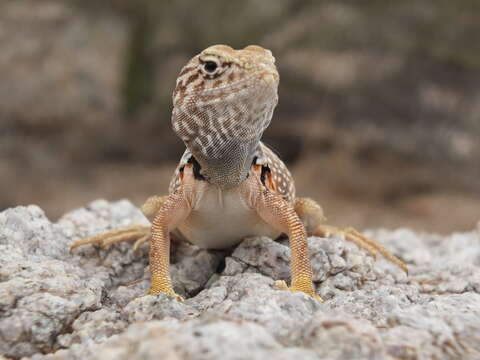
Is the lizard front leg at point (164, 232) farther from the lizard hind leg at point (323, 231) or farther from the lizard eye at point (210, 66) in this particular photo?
the lizard hind leg at point (323, 231)

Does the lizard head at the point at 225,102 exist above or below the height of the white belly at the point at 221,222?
above

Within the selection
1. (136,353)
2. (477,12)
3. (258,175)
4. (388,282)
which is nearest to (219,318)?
(136,353)

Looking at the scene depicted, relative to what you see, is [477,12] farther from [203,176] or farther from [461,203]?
[203,176]

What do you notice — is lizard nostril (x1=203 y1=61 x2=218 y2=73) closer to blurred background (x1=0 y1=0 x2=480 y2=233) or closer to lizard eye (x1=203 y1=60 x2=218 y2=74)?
lizard eye (x1=203 y1=60 x2=218 y2=74)

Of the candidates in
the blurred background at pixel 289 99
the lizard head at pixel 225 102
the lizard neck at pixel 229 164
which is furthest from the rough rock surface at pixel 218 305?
the blurred background at pixel 289 99

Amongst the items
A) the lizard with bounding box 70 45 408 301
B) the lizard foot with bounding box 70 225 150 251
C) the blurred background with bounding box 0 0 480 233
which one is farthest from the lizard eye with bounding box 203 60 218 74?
the blurred background with bounding box 0 0 480 233

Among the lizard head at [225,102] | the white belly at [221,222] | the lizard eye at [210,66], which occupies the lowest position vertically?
the white belly at [221,222]

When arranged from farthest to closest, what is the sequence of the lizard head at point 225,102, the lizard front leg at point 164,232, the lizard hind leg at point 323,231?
the lizard hind leg at point 323,231 < the lizard front leg at point 164,232 < the lizard head at point 225,102
